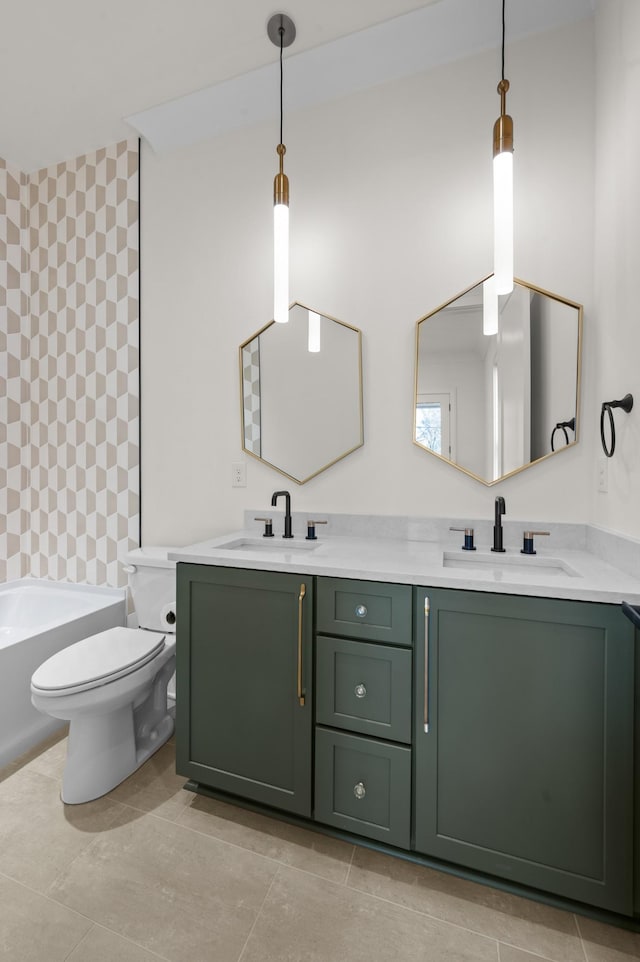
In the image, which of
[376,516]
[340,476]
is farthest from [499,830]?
[340,476]

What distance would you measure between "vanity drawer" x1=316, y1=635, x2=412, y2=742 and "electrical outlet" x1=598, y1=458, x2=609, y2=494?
901mm

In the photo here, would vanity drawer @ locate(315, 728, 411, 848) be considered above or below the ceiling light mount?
below

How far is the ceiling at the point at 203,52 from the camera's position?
5.73 ft

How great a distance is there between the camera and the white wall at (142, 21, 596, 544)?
1736 mm

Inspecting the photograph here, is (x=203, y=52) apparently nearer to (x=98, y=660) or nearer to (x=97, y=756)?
(x=98, y=660)

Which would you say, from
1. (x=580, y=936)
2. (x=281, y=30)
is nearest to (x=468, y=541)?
(x=580, y=936)

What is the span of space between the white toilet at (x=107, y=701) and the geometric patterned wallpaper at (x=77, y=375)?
0.80 m

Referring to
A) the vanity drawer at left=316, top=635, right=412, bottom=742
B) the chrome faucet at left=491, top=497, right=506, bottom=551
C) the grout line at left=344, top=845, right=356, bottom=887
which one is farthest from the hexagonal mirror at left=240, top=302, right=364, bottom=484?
the grout line at left=344, top=845, right=356, bottom=887

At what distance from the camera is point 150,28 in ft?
6.06

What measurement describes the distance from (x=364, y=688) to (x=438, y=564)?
1.44 feet

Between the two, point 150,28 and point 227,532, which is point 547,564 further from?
point 150,28

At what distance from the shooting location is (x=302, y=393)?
2143 mm

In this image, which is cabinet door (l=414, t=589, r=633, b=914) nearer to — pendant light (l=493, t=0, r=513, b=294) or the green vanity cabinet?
the green vanity cabinet

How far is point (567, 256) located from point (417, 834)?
2.01 m
